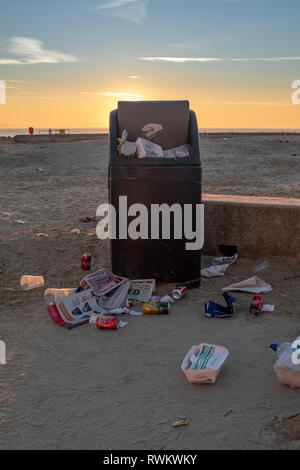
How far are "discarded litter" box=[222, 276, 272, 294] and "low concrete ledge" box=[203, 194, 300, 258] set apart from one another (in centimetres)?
65

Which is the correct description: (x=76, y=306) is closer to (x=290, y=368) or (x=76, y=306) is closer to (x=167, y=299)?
(x=167, y=299)

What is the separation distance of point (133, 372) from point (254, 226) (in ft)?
7.86

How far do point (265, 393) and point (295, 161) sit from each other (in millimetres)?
12315

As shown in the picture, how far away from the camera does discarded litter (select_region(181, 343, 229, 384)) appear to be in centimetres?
252

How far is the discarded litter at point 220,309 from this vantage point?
3.49 meters

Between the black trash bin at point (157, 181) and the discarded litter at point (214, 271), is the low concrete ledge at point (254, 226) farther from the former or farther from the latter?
the black trash bin at point (157, 181)

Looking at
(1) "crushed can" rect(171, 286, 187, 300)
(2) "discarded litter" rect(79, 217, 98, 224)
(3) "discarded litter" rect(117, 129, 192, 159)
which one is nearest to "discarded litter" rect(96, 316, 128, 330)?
(1) "crushed can" rect(171, 286, 187, 300)

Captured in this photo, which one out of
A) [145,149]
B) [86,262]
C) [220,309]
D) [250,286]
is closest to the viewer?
[220,309]

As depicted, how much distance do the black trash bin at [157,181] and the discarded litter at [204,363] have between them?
4.32 feet

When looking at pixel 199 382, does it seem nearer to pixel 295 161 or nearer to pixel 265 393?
pixel 265 393

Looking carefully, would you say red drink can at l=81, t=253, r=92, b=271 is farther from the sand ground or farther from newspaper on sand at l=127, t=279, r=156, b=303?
newspaper on sand at l=127, t=279, r=156, b=303

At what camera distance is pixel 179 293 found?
388cm

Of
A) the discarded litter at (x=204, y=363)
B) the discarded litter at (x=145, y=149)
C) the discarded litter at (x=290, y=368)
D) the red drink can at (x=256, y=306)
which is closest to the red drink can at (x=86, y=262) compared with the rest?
the discarded litter at (x=145, y=149)

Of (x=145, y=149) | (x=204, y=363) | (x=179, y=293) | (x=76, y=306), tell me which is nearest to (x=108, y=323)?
(x=76, y=306)
